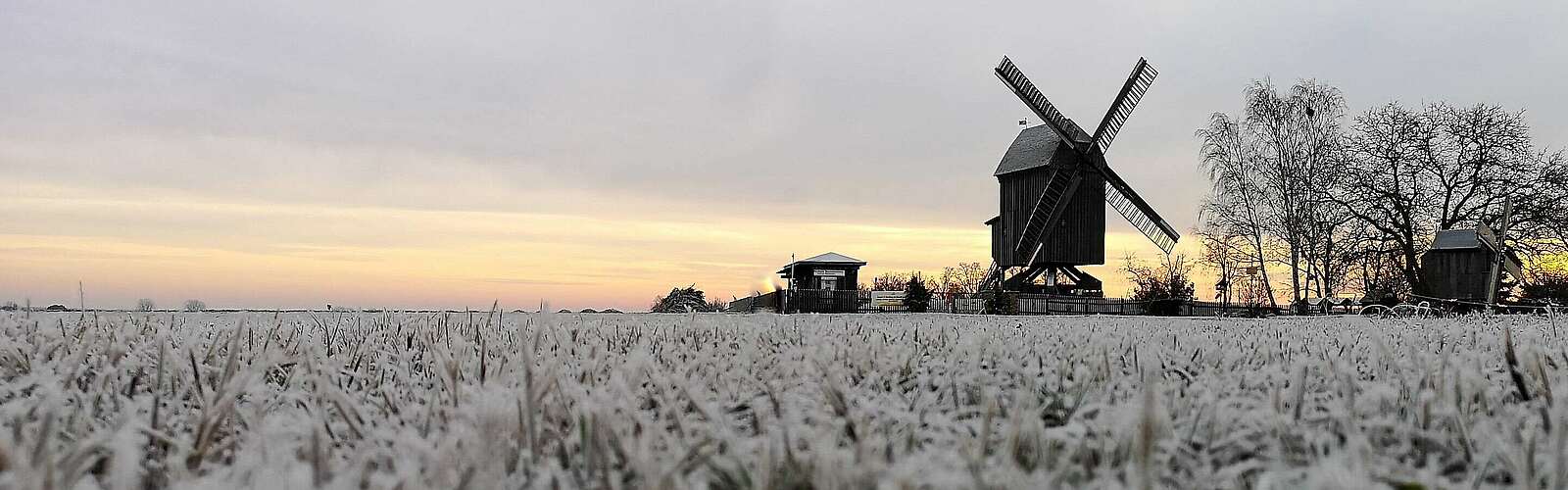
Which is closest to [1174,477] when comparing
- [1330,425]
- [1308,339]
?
[1330,425]

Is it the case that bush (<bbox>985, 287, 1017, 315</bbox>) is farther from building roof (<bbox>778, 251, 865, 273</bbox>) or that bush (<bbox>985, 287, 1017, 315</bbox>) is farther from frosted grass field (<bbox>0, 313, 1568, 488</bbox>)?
frosted grass field (<bbox>0, 313, 1568, 488</bbox>)

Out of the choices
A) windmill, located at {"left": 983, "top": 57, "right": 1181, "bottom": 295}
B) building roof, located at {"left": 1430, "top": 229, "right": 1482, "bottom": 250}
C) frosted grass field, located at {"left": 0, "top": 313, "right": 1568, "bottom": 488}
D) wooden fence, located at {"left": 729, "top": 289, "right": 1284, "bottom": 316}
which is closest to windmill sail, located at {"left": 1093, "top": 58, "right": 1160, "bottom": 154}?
windmill, located at {"left": 983, "top": 57, "right": 1181, "bottom": 295}

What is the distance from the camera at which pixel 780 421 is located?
4.99ft

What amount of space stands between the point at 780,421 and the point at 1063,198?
30.0 metres

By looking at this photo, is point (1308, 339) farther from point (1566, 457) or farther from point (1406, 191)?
point (1406, 191)

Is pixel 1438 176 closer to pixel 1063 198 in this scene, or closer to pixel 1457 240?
pixel 1457 240

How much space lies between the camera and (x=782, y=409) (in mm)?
1686

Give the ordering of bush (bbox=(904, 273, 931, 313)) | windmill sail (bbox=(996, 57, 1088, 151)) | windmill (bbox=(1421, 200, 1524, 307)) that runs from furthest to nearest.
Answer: windmill sail (bbox=(996, 57, 1088, 151)), bush (bbox=(904, 273, 931, 313)), windmill (bbox=(1421, 200, 1524, 307))

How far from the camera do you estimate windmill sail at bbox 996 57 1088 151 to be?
1190 inches

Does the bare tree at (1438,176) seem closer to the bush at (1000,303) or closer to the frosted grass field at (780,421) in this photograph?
the bush at (1000,303)

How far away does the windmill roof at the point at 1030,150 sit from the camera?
30.7 m

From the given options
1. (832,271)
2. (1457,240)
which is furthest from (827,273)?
(1457,240)

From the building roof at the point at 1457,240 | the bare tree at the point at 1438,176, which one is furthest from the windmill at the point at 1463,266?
the bare tree at the point at 1438,176

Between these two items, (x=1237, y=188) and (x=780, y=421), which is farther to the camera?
(x=1237, y=188)
